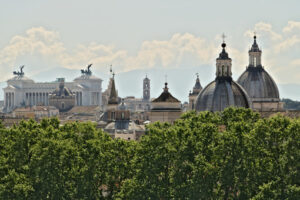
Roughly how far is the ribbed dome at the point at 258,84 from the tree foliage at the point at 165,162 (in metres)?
56.1

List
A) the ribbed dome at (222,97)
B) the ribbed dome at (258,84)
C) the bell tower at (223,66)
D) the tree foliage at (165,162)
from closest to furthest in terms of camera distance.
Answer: the tree foliage at (165,162) → the ribbed dome at (222,97) → the bell tower at (223,66) → the ribbed dome at (258,84)

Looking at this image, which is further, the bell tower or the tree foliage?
the bell tower

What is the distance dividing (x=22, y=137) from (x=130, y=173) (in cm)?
861

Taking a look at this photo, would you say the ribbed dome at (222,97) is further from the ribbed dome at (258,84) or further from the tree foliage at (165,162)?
the tree foliage at (165,162)

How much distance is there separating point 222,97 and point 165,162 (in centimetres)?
3578

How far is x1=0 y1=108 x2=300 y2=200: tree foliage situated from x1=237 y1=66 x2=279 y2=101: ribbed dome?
56093mm

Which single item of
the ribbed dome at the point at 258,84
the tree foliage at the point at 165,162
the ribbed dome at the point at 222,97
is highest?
the ribbed dome at the point at 258,84

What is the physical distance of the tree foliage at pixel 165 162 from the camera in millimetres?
71875

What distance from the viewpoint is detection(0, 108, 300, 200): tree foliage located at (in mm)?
71875

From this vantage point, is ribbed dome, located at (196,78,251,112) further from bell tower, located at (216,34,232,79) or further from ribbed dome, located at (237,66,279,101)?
ribbed dome, located at (237,66,279,101)

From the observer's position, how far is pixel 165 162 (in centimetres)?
7731

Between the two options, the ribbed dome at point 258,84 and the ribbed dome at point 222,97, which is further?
the ribbed dome at point 258,84

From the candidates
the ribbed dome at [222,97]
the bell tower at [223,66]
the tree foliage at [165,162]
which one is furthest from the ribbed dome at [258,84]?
the tree foliage at [165,162]

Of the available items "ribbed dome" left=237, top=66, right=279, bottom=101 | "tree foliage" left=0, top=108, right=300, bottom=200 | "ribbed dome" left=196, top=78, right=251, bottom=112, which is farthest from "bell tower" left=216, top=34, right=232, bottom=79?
"tree foliage" left=0, top=108, right=300, bottom=200
